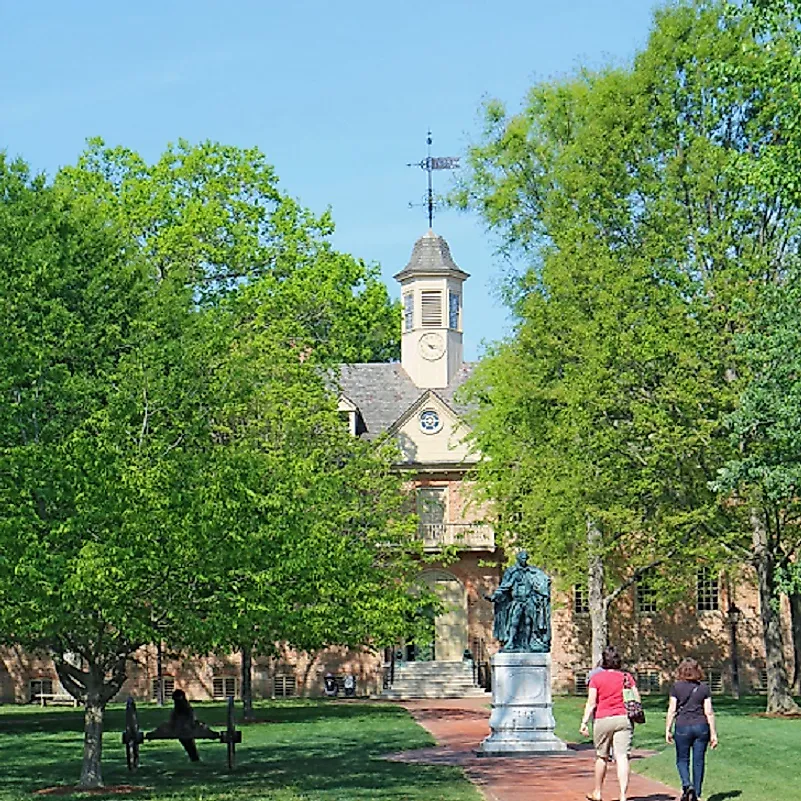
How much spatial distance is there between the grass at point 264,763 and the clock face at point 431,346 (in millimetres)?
18732

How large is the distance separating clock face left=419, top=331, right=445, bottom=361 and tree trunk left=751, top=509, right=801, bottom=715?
69.5 feet

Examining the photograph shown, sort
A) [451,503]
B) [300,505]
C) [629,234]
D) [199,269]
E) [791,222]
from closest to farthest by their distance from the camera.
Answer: [300,505], [791,222], [629,234], [199,269], [451,503]

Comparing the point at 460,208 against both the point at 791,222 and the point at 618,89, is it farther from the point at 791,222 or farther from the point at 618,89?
the point at 791,222

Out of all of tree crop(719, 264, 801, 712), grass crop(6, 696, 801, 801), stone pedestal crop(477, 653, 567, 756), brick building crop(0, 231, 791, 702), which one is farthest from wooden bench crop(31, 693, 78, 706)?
stone pedestal crop(477, 653, 567, 756)

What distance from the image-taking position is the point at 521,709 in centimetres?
2445

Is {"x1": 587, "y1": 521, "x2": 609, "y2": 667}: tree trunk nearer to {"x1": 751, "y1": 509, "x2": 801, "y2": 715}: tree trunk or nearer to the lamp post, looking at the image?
{"x1": 751, "y1": 509, "x2": 801, "y2": 715}: tree trunk

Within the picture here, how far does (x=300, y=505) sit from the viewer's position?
23109 millimetres

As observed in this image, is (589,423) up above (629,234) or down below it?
below

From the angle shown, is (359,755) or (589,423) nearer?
(359,755)

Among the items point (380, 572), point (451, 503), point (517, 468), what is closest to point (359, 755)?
point (380, 572)

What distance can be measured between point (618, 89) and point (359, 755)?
17851 millimetres

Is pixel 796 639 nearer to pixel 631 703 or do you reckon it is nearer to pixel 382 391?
pixel 382 391

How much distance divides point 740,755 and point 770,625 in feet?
39.7

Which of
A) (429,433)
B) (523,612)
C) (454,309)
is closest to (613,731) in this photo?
(523,612)
